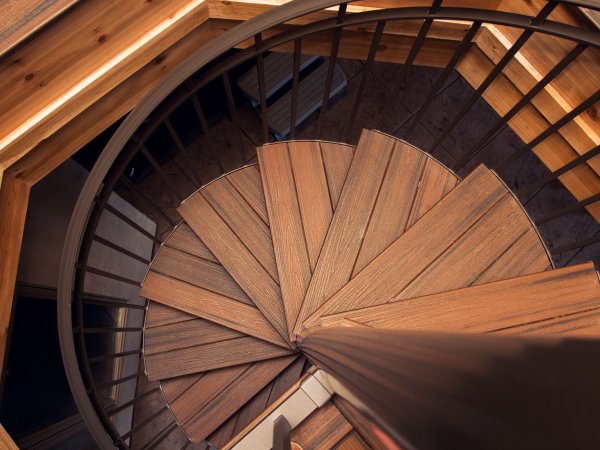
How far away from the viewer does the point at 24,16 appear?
6.39 ft

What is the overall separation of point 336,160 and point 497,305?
1.11 metres

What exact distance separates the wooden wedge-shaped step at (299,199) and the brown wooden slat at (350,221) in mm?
120

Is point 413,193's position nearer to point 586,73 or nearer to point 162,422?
point 586,73

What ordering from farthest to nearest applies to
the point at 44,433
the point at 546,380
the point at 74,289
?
the point at 44,433
the point at 74,289
the point at 546,380

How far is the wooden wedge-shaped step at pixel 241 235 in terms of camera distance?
2539 mm

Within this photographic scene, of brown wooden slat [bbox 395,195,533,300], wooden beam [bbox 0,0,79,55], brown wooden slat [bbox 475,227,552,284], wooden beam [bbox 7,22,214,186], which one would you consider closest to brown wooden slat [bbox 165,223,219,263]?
wooden beam [bbox 7,22,214,186]

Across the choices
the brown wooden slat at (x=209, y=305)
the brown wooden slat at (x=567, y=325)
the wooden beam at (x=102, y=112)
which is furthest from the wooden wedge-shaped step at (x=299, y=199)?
the brown wooden slat at (x=567, y=325)

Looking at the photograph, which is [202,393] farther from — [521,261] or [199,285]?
[521,261]

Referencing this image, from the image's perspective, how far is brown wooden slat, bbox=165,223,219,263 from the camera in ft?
8.86

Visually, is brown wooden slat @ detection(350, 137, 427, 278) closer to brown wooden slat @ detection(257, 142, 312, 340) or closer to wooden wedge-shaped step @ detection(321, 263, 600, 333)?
brown wooden slat @ detection(257, 142, 312, 340)

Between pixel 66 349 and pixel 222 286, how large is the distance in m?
0.89

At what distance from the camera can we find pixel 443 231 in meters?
2.31

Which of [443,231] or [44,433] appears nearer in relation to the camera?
[443,231]

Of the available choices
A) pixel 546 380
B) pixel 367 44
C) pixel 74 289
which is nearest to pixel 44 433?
pixel 74 289
